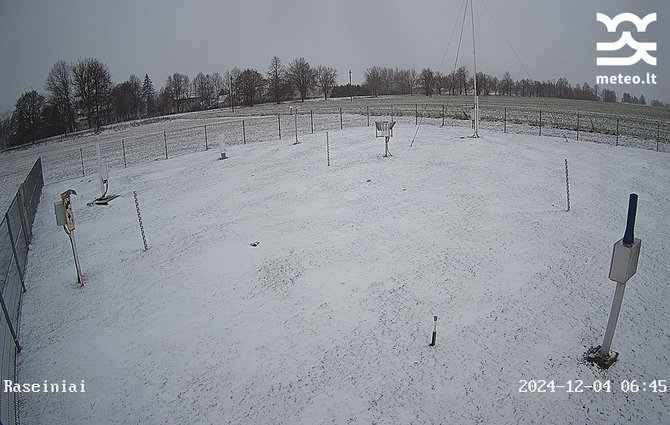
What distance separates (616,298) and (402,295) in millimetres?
4418

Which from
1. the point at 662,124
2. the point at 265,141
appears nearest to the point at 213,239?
the point at 265,141

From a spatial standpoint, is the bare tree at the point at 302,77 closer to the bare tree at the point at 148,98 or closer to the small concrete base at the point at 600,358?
→ the bare tree at the point at 148,98

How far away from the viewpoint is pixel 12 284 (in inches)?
435

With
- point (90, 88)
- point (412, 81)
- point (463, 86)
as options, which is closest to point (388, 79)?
point (412, 81)

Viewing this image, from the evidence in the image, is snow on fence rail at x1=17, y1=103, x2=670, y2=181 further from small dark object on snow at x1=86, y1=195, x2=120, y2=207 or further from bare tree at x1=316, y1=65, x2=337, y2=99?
bare tree at x1=316, y1=65, x2=337, y2=99

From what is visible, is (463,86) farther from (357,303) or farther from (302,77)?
(357,303)

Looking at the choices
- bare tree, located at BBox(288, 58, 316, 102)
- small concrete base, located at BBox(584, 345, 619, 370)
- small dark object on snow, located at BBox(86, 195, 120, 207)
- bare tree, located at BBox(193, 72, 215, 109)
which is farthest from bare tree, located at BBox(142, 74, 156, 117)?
small concrete base, located at BBox(584, 345, 619, 370)

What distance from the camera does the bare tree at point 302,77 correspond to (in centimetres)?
11000

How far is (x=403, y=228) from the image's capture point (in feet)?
45.3

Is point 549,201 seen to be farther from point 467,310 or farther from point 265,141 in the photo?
point 265,141
